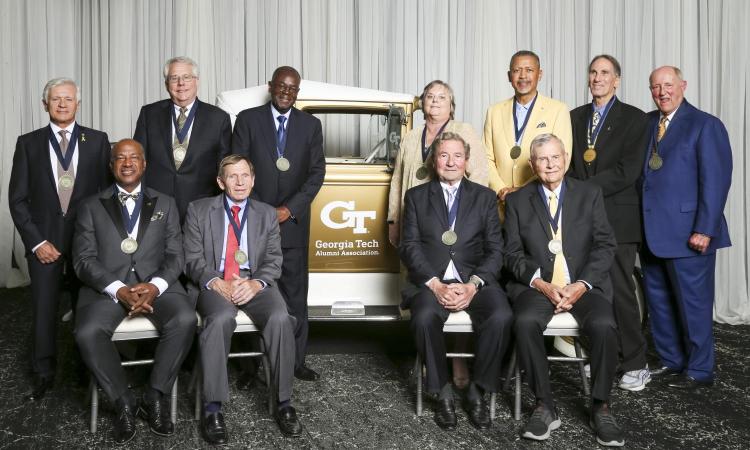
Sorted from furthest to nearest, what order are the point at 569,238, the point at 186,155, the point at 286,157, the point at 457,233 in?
the point at 286,157
the point at 186,155
the point at 457,233
the point at 569,238

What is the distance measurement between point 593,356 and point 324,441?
1254mm

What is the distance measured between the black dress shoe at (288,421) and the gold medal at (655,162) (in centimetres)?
235

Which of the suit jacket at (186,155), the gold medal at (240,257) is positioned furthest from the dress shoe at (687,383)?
the suit jacket at (186,155)

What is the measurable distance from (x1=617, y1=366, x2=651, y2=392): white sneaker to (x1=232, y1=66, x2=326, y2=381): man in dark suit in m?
1.68

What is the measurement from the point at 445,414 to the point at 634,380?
3.95 ft

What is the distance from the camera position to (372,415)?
3283 millimetres

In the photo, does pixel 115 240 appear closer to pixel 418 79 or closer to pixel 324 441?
pixel 324 441

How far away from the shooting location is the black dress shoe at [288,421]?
3.03 m

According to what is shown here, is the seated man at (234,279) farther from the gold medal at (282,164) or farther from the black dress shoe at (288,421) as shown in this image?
the gold medal at (282,164)

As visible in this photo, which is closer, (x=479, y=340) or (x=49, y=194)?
(x=479, y=340)

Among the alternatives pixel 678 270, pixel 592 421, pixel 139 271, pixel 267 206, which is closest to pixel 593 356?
pixel 592 421

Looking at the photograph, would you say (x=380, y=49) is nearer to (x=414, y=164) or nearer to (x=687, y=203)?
(x=414, y=164)

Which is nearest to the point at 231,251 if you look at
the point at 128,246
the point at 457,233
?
the point at 128,246

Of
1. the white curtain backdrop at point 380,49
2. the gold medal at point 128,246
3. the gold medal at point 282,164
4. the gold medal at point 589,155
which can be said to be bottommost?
the gold medal at point 128,246
